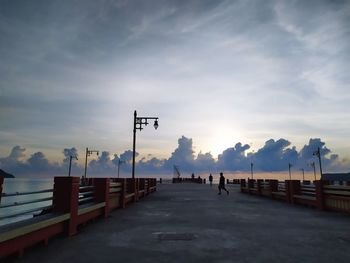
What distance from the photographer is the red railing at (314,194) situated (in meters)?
12.6

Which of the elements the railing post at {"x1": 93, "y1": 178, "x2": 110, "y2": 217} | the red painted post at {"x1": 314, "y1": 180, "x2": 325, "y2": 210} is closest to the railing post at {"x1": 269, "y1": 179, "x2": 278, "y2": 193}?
the red painted post at {"x1": 314, "y1": 180, "x2": 325, "y2": 210}

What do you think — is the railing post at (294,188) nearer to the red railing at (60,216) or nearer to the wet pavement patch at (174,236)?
the red railing at (60,216)

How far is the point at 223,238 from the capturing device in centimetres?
744

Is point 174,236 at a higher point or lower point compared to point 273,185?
lower

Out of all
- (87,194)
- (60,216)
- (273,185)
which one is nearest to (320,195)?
(273,185)

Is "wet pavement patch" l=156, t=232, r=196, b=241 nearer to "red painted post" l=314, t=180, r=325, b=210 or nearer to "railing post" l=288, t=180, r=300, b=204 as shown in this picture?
"red painted post" l=314, t=180, r=325, b=210

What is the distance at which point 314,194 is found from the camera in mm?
15453

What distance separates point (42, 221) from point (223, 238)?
4.29 meters

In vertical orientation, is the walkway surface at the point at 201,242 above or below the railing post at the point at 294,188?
below

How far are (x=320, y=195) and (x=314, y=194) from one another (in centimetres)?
111

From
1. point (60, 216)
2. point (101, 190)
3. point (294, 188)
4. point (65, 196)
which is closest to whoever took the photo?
point (60, 216)

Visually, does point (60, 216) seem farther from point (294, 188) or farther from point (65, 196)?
point (294, 188)

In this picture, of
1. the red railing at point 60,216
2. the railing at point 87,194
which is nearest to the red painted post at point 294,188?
the red railing at point 60,216

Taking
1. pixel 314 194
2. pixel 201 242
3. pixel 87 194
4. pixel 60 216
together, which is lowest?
pixel 201 242
